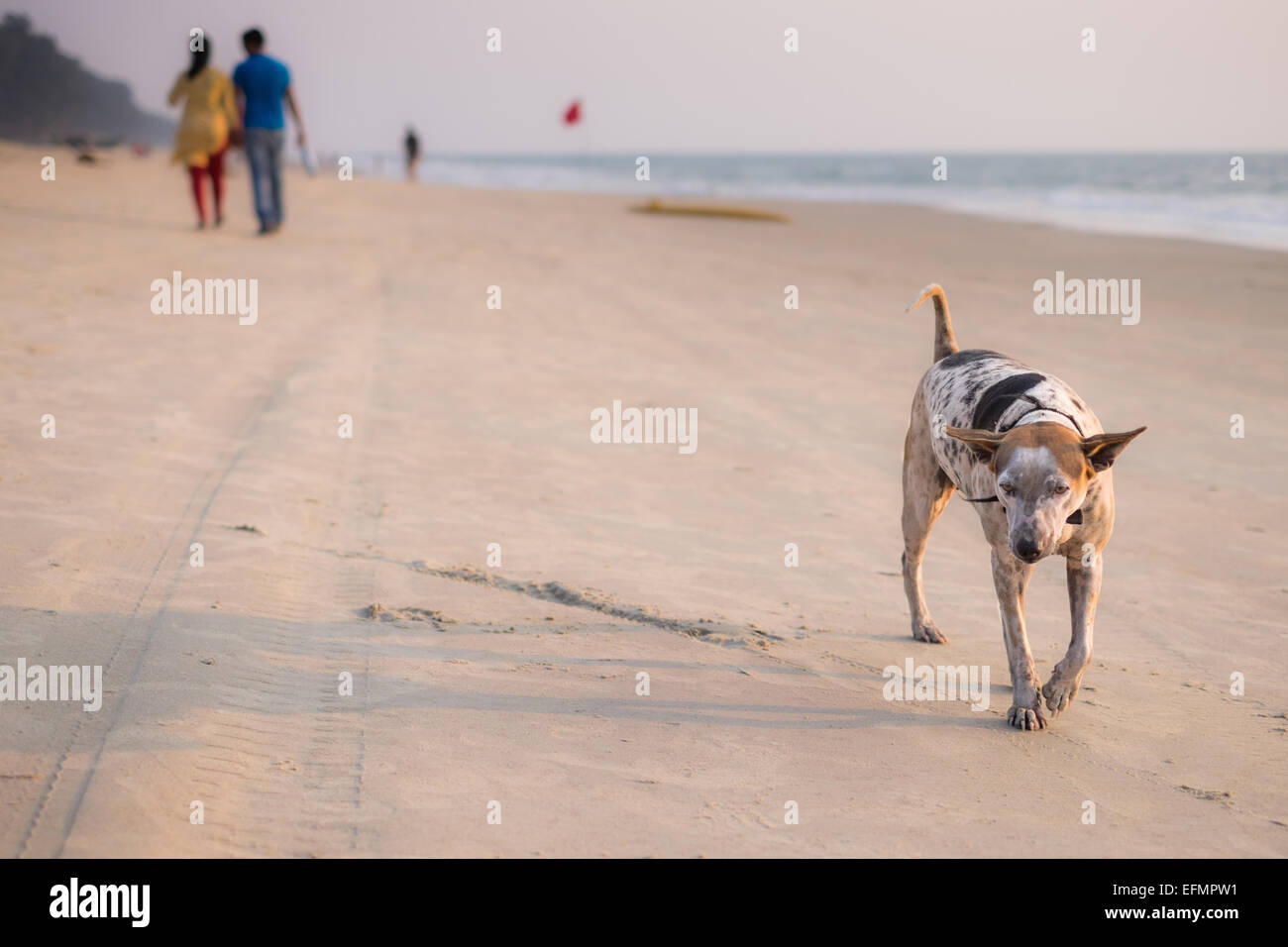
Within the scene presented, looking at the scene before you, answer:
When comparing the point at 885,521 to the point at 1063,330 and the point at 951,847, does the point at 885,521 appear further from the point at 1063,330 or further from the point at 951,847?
the point at 1063,330

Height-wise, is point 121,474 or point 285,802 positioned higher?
point 121,474

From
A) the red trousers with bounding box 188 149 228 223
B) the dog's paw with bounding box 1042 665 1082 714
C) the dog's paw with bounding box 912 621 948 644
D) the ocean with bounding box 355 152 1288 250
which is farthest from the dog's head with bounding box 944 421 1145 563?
the ocean with bounding box 355 152 1288 250

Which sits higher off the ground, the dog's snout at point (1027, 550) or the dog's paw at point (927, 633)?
the dog's snout at point (1027, 550)

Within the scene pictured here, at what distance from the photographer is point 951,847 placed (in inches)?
134

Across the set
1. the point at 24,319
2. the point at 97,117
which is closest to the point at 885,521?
the point at 24,319

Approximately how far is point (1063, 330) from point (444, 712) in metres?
10.9

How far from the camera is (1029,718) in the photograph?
4293 millimetres

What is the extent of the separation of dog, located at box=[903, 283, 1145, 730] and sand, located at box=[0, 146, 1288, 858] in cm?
24

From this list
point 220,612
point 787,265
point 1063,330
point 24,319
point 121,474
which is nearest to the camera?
point 220,612

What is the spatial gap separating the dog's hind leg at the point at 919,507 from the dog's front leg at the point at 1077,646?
84 centimetres

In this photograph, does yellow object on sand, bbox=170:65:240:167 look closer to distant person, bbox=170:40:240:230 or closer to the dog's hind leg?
distant person, bbox=170:40:240:230

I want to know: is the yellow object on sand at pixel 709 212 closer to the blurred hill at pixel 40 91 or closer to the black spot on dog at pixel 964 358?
the black spot on dog at pixel 964 358

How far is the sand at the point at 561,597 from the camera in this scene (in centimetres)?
350

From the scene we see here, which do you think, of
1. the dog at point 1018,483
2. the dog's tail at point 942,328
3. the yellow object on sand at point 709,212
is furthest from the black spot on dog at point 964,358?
the yellow object on sand at point 709,212
